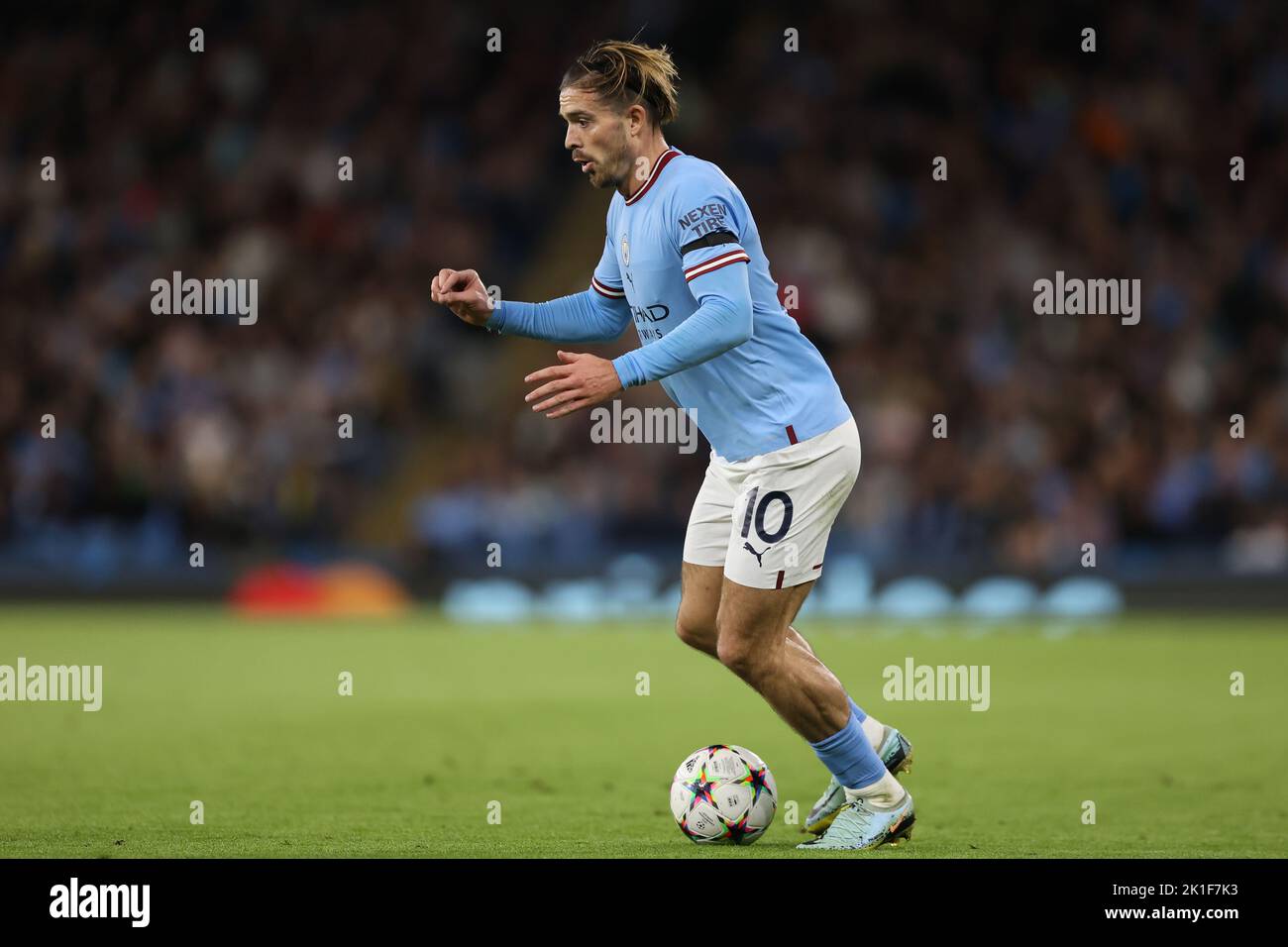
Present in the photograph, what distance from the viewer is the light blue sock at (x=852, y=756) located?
6.92 m

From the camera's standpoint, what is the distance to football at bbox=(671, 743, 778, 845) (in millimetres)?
7020

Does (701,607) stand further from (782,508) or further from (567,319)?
(567,319)

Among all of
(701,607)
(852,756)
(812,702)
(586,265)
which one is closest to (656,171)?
(701,607)

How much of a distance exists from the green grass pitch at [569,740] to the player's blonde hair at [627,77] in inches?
112

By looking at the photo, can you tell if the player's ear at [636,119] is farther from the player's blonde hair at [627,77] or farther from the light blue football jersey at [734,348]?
the light blue football jersey at [734,348]

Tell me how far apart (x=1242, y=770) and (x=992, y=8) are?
16.6 metres

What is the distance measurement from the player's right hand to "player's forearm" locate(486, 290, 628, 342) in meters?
0.21

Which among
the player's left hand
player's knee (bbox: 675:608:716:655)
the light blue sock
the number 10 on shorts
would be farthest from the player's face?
the light blue sock

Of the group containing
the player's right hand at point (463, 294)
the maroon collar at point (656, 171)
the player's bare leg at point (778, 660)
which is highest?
the maroon collar at point (656, 171)

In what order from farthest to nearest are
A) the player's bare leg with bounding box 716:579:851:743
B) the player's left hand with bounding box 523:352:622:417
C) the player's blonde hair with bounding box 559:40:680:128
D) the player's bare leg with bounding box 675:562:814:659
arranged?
the player's bare leg with bounding box 675:562:814:659
the player's blonde hair with bounding box 559:40:680:128
the player's bare leg with bounding box 716:579:851:743
the player's left hand with bounding box 523:352:622:417

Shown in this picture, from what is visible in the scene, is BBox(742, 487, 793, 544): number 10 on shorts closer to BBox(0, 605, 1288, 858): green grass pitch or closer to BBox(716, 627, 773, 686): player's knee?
BBox(716, 627, 773, 686): player's knee

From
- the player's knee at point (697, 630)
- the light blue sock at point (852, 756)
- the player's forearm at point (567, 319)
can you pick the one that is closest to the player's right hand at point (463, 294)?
the player's forearm at point (567, 319)

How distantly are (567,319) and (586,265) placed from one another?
15.4 metres

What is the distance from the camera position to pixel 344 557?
19.8 meters
